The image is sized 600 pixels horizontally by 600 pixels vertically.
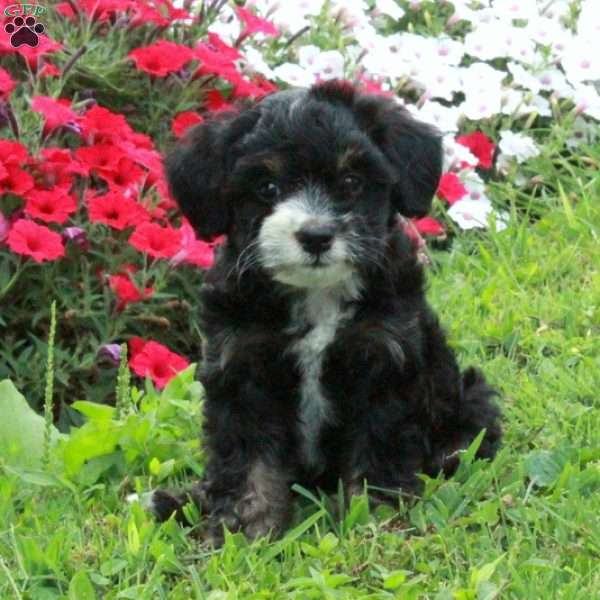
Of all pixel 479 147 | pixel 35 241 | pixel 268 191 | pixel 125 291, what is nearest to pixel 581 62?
pixel 479 147

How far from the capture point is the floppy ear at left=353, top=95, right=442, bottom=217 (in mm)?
4602

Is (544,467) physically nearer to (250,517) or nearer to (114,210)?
(250,517)

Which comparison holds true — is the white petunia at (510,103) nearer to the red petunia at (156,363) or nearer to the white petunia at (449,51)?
the white petunia at (449,51)

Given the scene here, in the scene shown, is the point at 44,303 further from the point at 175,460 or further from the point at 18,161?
the point at 175,460

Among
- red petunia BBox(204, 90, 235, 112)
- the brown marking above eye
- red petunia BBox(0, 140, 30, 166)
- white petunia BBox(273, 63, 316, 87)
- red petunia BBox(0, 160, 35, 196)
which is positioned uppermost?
the brown marking above eye

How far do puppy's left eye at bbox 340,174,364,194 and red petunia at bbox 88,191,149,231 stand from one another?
177 cm

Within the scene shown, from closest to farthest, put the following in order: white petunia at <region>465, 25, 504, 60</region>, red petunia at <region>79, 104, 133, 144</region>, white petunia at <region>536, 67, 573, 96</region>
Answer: red petunia at <region>79, 104, 133, 144</region>
white petunia at <region>536, 67, 573, 96</region>
white petunia at <region>465, 25, 504, 60</region>

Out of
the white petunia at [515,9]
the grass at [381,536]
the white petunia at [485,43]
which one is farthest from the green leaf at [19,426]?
the white petunia at [515,9]

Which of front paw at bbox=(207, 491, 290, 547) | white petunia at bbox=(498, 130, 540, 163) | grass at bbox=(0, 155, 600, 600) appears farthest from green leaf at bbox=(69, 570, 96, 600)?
white petunia at bbox=(498, 130, 540, 163)

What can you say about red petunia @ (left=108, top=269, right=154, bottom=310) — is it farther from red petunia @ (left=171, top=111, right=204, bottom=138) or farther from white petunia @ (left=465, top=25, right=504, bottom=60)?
white petunia @ (left=465, top=25, right=504, bottom=60)

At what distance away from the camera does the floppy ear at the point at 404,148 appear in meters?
4.60

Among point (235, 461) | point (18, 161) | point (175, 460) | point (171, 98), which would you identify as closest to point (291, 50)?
point (171, 98)

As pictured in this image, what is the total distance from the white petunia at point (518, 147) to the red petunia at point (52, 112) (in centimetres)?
254

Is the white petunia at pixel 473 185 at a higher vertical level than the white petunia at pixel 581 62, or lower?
lower
